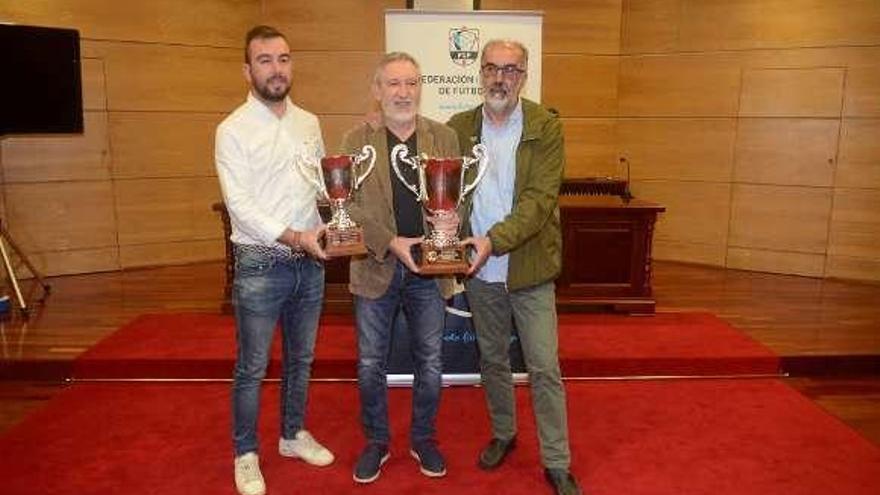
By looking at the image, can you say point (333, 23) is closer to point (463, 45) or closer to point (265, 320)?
point (463, 45)

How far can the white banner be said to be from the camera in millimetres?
4168

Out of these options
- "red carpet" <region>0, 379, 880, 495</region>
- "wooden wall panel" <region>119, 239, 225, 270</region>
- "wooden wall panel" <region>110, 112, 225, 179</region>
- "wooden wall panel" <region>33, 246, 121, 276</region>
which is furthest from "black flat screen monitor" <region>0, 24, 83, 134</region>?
"red carpet" <region>0, 379, 880, 495</region>

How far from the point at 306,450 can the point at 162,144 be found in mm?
4352

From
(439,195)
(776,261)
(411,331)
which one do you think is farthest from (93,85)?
(776,261)

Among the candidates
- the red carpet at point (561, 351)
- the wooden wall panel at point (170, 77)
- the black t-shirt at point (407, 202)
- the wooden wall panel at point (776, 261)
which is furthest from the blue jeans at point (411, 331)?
the wooden wall panel at point (776, 261)

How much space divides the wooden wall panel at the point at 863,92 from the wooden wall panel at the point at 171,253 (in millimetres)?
5640

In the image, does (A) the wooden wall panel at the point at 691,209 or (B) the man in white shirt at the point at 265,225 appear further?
(A) the wooden wall panel at the point at 691,209

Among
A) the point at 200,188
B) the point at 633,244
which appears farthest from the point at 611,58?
the point at 200,188

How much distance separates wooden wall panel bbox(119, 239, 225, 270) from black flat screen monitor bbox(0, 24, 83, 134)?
1.48 m

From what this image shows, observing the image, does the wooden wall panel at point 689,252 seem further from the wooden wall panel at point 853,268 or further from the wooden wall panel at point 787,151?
the wooden wall panel at point 853,268

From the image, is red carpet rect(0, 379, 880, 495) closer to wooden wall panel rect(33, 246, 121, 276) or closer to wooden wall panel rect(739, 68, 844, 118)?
wooden wall panel rect(33, 246, 121, 276)

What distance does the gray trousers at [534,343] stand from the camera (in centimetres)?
251

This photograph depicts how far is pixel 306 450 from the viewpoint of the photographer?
9.29 ft

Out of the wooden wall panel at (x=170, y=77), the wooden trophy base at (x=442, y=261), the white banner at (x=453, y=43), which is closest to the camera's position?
the wooden trophy base at (x=442, y=261)
